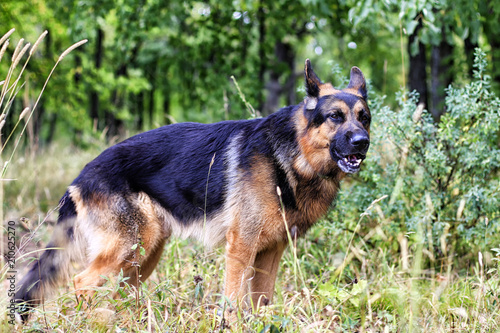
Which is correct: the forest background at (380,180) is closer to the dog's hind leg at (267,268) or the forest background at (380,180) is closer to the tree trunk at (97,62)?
the dog's hind leg at (267,268)

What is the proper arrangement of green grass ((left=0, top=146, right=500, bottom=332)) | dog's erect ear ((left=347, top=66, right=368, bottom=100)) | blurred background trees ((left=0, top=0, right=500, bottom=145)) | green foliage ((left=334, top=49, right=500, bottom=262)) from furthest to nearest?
blurred background trees ((left=0, top=0, right=500, bottom=145)), green foliage ((left=334, top=49, right=500, bottom=262)), dog's erect ear ((left=347, top=66, right=368, bottom=100)), green grass ((left=0, top=146, right=500, bottom=332))

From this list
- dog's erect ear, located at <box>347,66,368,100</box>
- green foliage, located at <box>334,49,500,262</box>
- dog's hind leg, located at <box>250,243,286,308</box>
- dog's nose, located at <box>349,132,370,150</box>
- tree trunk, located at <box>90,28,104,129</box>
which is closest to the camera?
dog's nose, located at <box>349,132,370,150</box>

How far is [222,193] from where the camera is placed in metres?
3.36

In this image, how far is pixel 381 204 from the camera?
425cm

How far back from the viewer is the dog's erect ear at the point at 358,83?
3593 mm

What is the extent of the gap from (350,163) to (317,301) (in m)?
1.06

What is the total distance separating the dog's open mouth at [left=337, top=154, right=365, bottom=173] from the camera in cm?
309

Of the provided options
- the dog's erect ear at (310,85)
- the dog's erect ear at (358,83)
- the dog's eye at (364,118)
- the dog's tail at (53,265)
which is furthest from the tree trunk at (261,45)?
the dog's tail at (53,265)

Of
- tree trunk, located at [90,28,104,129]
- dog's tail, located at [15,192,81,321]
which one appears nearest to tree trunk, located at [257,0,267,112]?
tree trunk, located at [90,28,104,129]

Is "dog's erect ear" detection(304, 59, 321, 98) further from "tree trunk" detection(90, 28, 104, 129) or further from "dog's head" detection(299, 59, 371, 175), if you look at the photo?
"tree trunk" detection(90, 28, 104, 129)

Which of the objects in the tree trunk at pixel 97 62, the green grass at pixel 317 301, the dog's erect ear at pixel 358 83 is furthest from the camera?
the tree trunk at pixel 97 62

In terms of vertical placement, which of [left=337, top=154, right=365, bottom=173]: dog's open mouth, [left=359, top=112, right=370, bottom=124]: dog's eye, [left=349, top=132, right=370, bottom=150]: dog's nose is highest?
[left=359, top=112, right=370, bottom=124]: dog's eye

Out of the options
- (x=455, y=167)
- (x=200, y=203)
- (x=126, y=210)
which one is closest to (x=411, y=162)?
(x=455, y=167)

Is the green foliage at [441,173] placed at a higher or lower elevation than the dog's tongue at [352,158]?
lower
